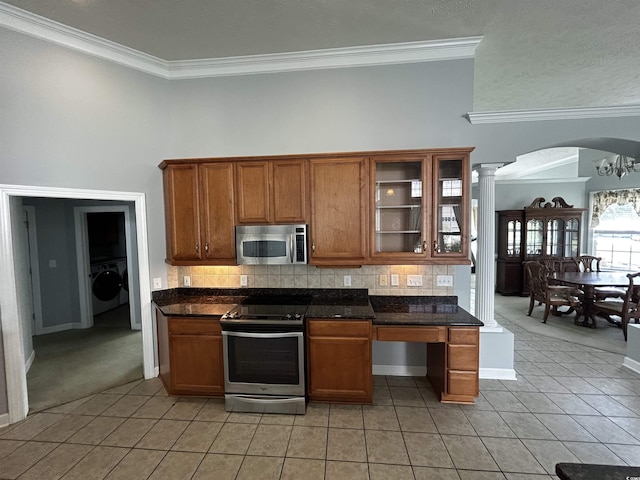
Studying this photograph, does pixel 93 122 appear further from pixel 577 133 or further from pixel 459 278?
pixel 577 133

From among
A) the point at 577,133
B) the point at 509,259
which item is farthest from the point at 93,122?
the point at 509,259

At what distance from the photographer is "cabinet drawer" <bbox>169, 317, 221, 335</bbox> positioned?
2.83 m

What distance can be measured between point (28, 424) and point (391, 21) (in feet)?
15.3

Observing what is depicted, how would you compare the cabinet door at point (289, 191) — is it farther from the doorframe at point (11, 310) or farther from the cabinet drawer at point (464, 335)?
the doorframe at point (11, 310)

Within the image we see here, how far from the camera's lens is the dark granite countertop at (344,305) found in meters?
2.74

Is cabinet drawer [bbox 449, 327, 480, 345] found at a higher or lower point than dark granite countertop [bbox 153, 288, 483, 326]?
lower

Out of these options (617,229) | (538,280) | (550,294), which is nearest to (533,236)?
(617,229)

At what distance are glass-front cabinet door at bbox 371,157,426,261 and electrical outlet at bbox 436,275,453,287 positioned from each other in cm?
47

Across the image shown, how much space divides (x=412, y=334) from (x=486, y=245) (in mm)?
1400

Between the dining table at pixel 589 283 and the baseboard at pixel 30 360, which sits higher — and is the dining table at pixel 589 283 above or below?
above

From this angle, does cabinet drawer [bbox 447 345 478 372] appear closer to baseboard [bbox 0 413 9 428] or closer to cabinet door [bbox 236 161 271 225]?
cabinet door [bbox 236 161 271 225]

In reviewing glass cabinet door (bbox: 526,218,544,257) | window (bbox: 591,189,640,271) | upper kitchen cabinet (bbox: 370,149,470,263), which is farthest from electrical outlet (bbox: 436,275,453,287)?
window (bbox: 591,189,640,271)

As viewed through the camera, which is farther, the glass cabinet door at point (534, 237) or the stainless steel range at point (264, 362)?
the glass cabinet door at point (534, 237)

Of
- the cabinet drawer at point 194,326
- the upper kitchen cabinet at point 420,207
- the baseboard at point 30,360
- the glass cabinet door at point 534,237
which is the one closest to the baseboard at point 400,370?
the upper kitchen cabinet at point 420,207
